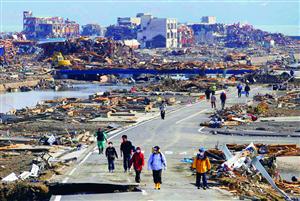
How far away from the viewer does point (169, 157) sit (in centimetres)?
2394

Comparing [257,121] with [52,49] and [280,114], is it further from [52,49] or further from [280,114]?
[52,49]

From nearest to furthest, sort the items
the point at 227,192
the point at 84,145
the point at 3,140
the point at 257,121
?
the point at 227,192 < the point at 84,145 < the point at 3,140 < the point at 257,121

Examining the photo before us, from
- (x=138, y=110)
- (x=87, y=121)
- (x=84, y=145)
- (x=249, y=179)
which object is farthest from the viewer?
(x=138, y=110)

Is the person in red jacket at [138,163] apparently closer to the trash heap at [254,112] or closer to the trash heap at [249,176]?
the trash heap at [249,176]

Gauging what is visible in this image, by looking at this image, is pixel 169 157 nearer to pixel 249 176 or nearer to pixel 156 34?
pixel 249 176

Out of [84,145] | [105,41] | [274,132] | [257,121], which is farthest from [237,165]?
[105,41]

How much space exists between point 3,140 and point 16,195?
12.2 meters

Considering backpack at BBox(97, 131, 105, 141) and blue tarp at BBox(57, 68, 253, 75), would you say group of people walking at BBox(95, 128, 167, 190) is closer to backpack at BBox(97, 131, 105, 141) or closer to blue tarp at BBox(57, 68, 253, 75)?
backpack at BBox(97, 131, 105, 141)

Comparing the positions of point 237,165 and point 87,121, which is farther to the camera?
point 87,121

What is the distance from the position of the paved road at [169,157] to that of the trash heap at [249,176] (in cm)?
55

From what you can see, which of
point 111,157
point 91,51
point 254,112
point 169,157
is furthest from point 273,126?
point 91,51

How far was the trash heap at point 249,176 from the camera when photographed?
17938mm

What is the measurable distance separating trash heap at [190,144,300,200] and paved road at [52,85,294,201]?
552mm

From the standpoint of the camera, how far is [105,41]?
125000 mm
